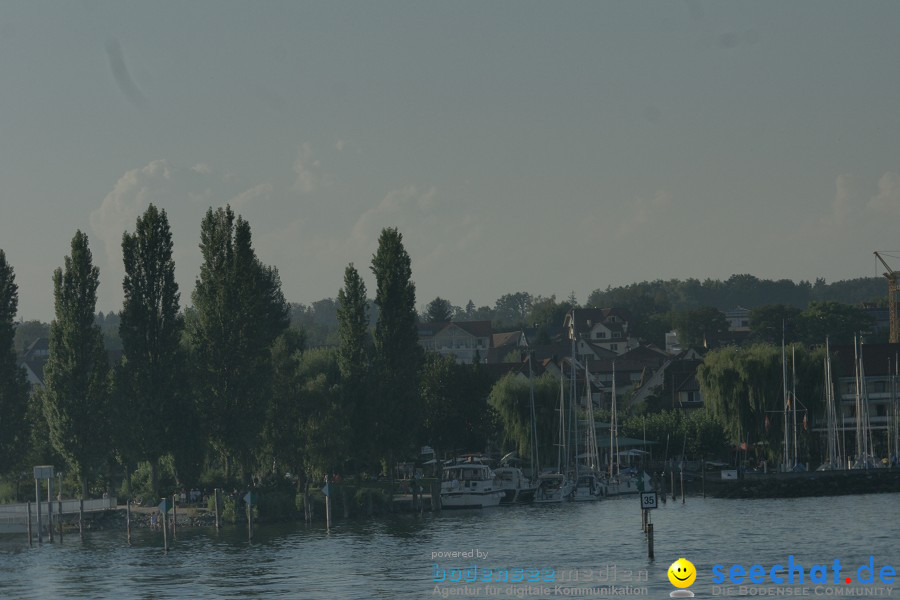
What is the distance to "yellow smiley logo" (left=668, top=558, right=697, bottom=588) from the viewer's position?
54.7 meters

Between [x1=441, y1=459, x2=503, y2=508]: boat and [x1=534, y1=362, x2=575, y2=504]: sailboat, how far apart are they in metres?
3.96

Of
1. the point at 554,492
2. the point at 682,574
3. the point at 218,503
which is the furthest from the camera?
the point at 554,492

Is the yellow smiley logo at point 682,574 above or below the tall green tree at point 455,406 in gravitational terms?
below

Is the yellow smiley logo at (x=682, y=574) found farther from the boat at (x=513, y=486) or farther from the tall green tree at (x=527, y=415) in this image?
the tall green tree at (x=527, y=415)

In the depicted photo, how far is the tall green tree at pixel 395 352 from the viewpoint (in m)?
106

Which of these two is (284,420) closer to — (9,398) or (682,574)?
(9,398)

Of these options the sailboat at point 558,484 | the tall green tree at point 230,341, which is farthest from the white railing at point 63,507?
the sailboat at point 558,484

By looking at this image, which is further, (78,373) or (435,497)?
(435,497)

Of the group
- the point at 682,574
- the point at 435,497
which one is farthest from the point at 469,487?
the point at 682,574

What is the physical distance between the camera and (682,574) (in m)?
56.2

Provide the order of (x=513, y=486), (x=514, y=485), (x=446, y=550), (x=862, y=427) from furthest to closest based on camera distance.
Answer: (x=862, y=427) < (x=514, y=485) < (x=513, y=486) < (x=446, y=550)

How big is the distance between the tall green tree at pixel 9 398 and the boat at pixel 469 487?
32.1m

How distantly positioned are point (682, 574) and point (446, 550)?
60.1 feet

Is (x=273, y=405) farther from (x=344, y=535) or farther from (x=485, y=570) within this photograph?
(x=485, y=570)
